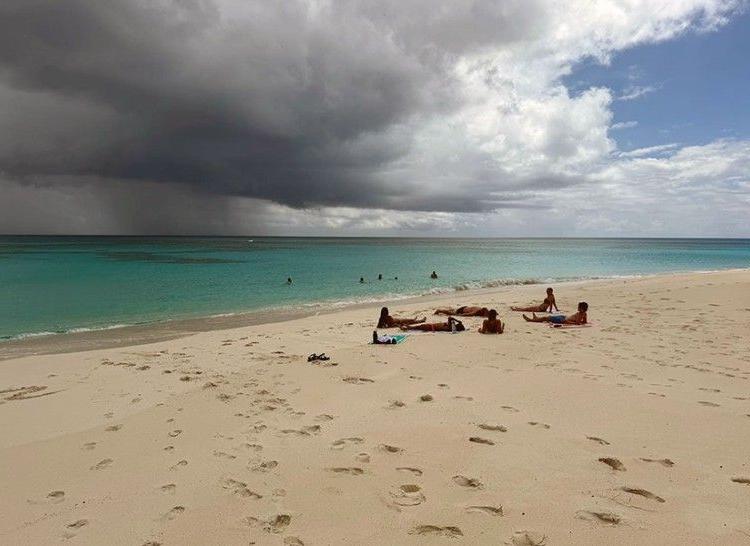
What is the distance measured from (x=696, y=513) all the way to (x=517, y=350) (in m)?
6.37

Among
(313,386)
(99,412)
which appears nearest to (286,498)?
(313,386)

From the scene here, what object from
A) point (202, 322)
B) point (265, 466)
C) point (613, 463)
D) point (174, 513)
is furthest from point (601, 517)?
point (202, 322)

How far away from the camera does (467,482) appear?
425cm

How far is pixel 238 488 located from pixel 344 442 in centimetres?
139

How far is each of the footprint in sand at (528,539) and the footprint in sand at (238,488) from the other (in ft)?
7.49

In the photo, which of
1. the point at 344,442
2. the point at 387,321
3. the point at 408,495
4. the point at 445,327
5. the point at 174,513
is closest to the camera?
the point at 174,513

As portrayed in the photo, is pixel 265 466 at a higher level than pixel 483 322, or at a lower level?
lower

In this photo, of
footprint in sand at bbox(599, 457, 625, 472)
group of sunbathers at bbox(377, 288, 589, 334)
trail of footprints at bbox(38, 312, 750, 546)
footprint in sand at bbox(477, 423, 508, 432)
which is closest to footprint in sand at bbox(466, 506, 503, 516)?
trail of footprints at bbox(38, 312, 750, 546)

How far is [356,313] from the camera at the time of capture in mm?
18547

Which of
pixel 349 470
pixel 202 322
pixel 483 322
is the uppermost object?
pixel 483 322

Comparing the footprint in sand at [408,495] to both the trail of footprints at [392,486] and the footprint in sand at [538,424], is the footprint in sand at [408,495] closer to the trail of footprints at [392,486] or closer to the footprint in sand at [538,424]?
the trail of footprints at [392,486]

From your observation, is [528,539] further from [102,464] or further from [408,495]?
[102,464]

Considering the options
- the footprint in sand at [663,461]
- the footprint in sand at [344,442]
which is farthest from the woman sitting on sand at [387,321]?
the footprint in sand at [663,461]

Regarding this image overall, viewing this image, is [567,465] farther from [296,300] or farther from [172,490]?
[296,300]
